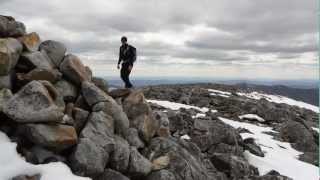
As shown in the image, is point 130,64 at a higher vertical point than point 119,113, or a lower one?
higher

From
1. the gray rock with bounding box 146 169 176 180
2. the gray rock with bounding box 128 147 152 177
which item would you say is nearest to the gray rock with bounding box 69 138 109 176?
the gray rock with bounding box 128 147 152 177

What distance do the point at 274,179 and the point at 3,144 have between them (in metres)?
14.8

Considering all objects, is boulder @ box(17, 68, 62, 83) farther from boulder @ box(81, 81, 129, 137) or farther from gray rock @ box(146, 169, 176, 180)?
gray rock @ box(146, 169, 176, 180)

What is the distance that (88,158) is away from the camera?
672 inches

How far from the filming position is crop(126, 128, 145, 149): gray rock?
2059cm

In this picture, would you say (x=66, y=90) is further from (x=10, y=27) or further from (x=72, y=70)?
(x=10, y=27)

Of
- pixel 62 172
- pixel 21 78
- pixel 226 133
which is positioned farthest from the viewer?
pixel 226 133

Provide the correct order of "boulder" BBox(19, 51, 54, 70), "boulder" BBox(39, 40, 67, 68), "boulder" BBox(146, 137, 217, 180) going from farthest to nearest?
"boulder" BBox(39, 40, 67, 68) → "boulder" BBox(146, 137, 217, 180) → "boulder" BBox(19, 51, 54, 70)

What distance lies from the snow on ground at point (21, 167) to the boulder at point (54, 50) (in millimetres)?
5869

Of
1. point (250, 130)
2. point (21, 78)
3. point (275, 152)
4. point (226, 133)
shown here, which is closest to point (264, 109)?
point (250, 130)

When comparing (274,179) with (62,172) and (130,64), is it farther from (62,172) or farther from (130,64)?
(62,172)

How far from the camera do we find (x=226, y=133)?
2922 cm

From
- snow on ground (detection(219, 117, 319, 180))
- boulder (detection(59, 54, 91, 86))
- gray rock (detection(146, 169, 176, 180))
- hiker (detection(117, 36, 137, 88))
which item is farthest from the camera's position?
snow on ground (detection(219, 117, 319, 180))

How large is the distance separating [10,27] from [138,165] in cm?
926
